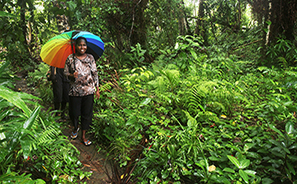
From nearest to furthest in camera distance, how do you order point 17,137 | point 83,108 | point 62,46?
point 17,137, point 62,46, point 83,108

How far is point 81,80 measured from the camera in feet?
10.9

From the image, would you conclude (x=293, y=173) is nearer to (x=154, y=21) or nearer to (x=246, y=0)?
(x=154, y=21)

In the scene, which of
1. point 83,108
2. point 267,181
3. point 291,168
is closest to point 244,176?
point 267,181

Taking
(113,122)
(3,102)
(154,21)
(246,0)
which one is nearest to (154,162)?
(113,122)

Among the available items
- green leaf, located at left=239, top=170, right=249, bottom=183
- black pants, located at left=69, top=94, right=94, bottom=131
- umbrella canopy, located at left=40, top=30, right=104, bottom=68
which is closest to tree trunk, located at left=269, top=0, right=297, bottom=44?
green leaf, located at left=239, top=170, right=249, bottom=183

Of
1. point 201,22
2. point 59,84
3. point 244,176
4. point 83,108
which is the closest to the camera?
point 244,176

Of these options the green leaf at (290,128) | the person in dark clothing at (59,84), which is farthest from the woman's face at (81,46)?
the green leaf at (290,128)

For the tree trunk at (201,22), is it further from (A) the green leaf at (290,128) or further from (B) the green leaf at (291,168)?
(B) the green leaf at (291,168)

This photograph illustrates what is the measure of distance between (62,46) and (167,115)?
2415 mm

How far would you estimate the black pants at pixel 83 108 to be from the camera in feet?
11.2

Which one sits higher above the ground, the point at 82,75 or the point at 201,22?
the point at 201,22

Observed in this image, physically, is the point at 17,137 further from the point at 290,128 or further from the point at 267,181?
A: the point at 290,128

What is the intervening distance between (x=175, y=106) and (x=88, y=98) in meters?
1.77

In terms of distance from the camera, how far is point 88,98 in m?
3.47
